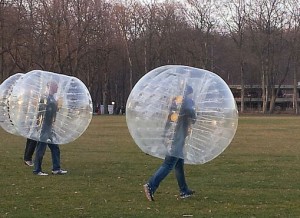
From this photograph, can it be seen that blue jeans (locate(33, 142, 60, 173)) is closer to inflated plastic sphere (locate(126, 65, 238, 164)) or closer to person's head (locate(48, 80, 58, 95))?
person's head (locate(48, 80, 58, 95))

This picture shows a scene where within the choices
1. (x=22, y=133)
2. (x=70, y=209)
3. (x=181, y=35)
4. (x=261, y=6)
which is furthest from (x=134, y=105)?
(x=261, y=6)

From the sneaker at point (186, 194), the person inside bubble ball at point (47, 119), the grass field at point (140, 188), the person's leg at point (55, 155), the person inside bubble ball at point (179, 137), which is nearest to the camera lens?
the grass field at point (140, 188)

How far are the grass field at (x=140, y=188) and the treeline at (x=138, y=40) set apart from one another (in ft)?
144

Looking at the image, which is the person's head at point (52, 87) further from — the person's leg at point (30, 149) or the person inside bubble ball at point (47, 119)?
the person's leg at point (30, 149)

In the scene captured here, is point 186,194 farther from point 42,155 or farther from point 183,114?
point 42,155

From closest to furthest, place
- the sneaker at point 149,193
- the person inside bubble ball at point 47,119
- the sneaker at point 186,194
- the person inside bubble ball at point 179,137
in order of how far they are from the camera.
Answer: the person inside bubble ball at point 179,137 → the sneaker at point 149,193 → the sneaker at point 186,194 → the person inside bubble ball at point 47,119

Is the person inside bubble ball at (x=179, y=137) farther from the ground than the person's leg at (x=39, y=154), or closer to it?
farther from the ground

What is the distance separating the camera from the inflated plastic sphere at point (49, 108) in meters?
13.2

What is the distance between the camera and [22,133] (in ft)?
44.5

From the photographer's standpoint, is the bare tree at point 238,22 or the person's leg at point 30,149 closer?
the person's leg at point 30,149

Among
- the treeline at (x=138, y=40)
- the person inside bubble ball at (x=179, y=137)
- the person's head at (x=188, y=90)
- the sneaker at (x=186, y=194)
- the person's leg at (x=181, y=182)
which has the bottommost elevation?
the sneaker at (x=186, y=194)

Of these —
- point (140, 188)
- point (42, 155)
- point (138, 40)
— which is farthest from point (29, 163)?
point (138, 40)

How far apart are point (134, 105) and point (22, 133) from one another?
4.31 m

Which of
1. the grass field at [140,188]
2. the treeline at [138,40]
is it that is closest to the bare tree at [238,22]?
the treeline at [138,40]
